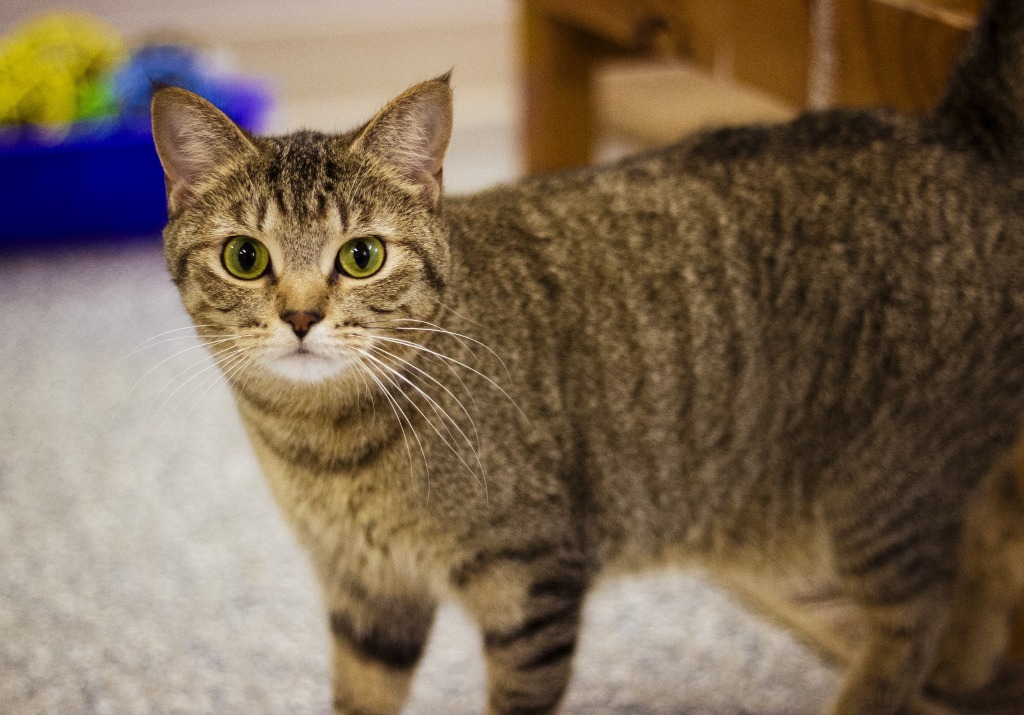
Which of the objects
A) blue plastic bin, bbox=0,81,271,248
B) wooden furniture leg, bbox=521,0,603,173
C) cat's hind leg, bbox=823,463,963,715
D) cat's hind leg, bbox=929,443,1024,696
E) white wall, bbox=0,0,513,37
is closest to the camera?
cat's hind leg, bbox=823,463,963,715

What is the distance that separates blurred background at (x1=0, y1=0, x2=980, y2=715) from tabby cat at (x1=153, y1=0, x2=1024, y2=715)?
0.16 m

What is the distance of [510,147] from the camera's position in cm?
360

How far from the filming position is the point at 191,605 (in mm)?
1705

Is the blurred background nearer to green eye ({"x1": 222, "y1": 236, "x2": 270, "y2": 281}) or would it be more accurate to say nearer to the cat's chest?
green eye ({"x1": 222, "y1": 236, "x2": 270, "y2": 281})

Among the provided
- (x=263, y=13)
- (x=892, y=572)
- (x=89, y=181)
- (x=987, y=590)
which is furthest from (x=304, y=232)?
(x=263, y=13)

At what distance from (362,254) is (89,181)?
6.60 feet

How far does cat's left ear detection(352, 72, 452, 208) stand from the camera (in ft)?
3.58

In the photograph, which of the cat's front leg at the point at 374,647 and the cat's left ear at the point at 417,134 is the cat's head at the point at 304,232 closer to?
the cat's left ear at the point at 417,134

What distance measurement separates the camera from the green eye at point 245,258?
1.08 meters

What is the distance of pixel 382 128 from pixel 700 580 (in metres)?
1.02

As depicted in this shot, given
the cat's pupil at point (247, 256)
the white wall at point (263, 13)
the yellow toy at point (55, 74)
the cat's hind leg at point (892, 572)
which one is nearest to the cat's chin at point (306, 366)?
the cat's pupil at point (247, 256)

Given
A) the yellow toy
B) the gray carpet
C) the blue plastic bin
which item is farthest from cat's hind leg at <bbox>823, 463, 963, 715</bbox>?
the yellow toy

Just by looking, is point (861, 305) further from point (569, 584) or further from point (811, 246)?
point (569, 584)

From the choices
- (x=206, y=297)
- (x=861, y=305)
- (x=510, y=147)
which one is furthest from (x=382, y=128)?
(x=510, y=147)
